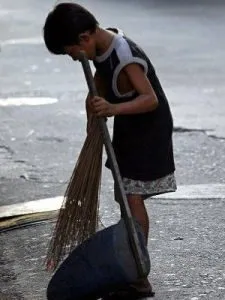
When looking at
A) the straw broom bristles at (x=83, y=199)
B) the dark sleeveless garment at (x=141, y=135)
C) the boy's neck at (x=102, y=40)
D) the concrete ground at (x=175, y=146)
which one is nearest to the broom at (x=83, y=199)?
the straw broom bristles at (x=83, y=199)

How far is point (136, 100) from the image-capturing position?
475cm

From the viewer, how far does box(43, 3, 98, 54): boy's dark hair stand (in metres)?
4.65

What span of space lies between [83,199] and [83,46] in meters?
0.72

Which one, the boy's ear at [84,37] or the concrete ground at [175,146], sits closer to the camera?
the boy's ear at [84,37]

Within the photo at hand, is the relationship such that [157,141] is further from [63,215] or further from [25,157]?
[25,157]

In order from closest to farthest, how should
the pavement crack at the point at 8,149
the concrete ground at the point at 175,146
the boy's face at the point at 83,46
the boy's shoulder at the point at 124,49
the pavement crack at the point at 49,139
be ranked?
the boy's face at the point at 83,46
the boy's shoulder at the point at 124,49
the concrete ground at the point at 175,146
the pavement crack at the point at 8,149
the pavement crack at the point at 49,139

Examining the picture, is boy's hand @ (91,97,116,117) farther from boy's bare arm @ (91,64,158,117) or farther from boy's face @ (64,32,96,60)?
boy's face @ (64,32,96,60)

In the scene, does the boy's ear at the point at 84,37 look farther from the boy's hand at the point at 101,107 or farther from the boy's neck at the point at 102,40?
the boy's hand at the point at 101,107

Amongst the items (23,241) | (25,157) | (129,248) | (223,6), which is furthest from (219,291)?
(223,6)

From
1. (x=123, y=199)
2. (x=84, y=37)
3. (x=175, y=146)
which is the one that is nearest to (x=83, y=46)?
(x=84, y=37)

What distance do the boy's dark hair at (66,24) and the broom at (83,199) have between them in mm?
412

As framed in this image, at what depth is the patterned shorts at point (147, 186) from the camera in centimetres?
502


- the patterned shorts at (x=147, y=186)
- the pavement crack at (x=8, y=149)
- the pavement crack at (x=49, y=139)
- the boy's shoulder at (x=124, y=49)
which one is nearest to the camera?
the boy's shoulder at (x=124, y=49)

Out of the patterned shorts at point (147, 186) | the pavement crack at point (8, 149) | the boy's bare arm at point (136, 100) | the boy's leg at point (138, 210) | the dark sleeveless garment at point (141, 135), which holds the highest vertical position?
the boy's bare arm at point (136, 100)
